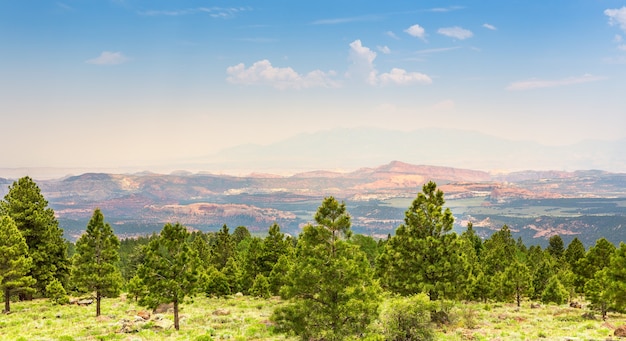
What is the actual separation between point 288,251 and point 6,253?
1394 inches

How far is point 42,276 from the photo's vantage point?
172 feet

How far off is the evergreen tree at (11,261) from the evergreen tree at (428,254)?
37.0m

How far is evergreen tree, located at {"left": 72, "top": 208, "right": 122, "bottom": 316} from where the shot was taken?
43406mm

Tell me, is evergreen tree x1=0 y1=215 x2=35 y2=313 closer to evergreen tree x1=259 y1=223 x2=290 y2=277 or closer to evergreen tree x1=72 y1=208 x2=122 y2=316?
evergreen tree x1=72 y1=208 x2=122 y2=316

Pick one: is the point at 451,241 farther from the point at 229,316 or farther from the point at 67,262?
the point at 67,262

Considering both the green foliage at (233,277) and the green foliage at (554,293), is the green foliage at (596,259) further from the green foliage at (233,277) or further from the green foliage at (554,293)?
the green foliage at (233,277)

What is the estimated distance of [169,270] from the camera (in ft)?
125

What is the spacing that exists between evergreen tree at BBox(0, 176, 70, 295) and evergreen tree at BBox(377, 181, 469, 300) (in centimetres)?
4147

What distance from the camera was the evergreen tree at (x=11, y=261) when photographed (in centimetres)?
4334

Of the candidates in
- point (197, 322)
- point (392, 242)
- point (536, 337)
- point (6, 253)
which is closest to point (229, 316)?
point (197, 322)

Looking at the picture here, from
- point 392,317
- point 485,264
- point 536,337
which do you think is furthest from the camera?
point 485,264

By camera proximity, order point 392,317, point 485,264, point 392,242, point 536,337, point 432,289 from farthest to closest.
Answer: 1. point 485,264
2. point 392,242
3. point 432,289
4. point 536,337
5. point 392,317

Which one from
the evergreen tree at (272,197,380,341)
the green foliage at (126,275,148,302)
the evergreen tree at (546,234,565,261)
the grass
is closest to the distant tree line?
the evergreen tree at (272,197,380,341)

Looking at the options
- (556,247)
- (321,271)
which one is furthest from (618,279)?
(556,247)
